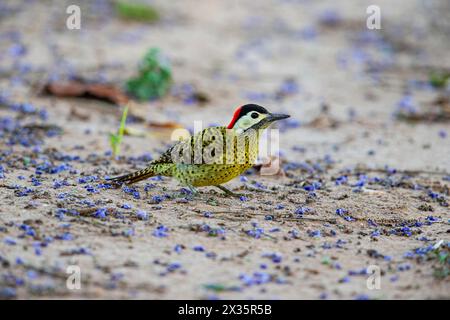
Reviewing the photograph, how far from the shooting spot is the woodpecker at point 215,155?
679 cm

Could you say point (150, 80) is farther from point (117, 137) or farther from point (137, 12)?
point (137, 12)

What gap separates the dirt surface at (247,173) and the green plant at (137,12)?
229mm

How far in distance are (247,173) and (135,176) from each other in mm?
1785

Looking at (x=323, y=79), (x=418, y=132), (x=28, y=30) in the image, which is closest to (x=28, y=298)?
(x=418, y=132)

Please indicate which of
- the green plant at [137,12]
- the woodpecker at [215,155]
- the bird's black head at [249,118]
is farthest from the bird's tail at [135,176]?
the green plant at [137,12]

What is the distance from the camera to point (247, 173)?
8531mm

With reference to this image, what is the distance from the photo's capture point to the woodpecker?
679 cm

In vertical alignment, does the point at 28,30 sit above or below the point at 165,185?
above

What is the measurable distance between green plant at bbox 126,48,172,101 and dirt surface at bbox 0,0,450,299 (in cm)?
31

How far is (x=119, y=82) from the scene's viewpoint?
41.6 ft

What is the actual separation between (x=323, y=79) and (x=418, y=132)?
3.40m

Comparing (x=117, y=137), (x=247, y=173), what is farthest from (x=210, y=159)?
(x=117, y=137)
